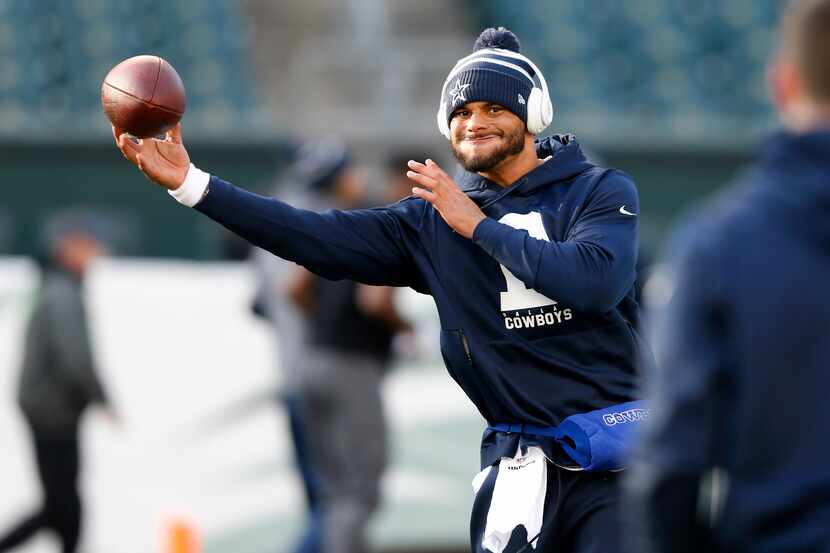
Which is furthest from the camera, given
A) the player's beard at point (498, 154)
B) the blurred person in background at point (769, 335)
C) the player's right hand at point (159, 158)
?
the player's beard at point (498, 154)

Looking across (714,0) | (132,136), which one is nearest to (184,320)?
(132,136)

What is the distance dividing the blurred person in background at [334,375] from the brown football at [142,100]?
3631 mm

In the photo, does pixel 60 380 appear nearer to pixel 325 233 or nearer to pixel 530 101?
pixel 325 233

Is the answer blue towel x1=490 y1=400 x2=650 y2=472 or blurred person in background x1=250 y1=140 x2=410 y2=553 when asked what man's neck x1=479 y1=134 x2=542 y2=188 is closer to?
blue towel x1=490 y1=400 x2=650 y2=472

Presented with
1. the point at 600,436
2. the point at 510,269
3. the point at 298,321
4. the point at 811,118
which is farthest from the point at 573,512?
the point at 298,321

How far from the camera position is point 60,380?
28.8ft

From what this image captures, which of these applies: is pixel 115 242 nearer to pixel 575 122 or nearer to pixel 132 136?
pixel 575 122

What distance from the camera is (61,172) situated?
1259cm

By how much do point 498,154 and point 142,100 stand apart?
961 mm

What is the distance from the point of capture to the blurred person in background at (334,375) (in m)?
8.05

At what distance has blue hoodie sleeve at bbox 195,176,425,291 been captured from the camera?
4273 mm

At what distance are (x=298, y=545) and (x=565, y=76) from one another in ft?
27.4

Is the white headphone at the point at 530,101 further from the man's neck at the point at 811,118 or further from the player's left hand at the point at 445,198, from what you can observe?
the man's neck at the point at 811,118

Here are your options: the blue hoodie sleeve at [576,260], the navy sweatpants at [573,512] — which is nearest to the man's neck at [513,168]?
the blue hoodie sleeve at [576,260]
